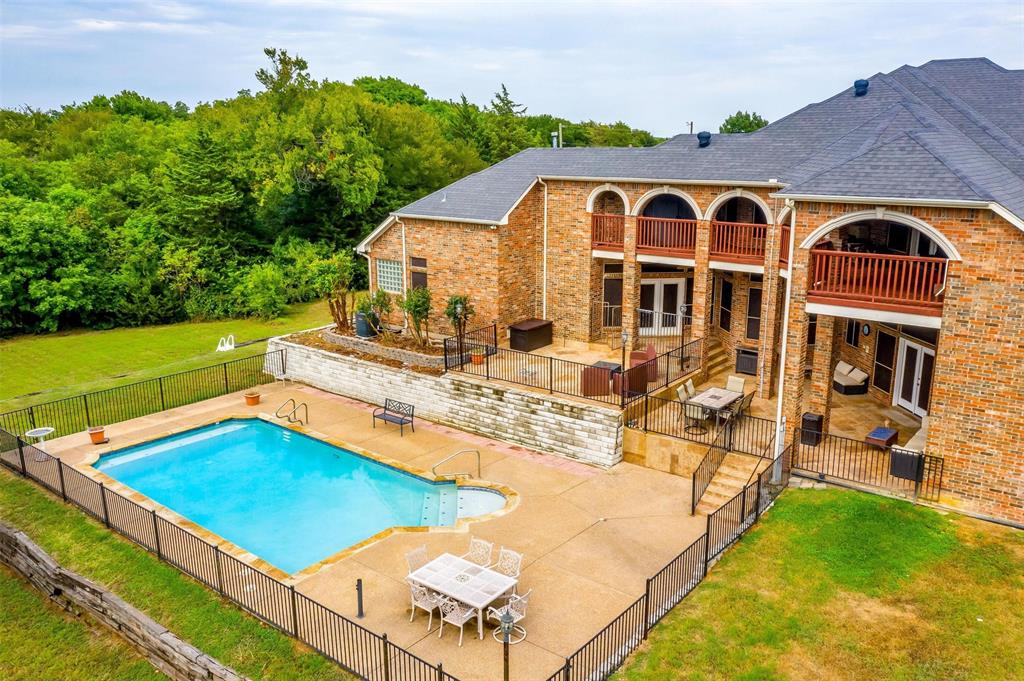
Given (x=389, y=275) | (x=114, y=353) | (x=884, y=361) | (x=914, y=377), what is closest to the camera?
(x=914, y=377)

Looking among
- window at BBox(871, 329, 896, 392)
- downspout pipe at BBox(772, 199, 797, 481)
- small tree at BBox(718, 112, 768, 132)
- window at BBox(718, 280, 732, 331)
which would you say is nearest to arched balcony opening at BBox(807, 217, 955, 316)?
downspout pipe at BBox(772, 199, 797, 481)

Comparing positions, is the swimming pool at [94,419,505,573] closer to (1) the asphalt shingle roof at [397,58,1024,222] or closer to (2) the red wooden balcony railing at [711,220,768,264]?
(1) the asphalt shingle roof at [397,58,1024,222]

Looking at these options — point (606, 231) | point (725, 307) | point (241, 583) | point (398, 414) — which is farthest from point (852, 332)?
point (241, 583)

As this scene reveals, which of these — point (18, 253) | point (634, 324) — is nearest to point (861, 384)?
point (634, 324)

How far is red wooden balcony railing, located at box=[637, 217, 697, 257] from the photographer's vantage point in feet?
72.1

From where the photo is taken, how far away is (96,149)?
2082 inches

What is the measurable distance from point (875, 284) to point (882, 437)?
3.51 metres

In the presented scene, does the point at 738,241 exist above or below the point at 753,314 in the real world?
above

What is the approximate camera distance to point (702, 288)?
21750 millimetres

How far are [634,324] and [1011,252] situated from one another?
1123 centimetres

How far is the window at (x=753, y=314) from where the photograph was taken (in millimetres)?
22797

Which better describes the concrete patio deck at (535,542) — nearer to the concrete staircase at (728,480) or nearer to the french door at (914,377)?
the concrete staircase at (728,480)

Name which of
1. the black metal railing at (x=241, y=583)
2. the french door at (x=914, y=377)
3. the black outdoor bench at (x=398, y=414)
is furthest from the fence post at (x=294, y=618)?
the french door at (x=914, y=377)

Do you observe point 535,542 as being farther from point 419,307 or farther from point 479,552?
point 419,307
